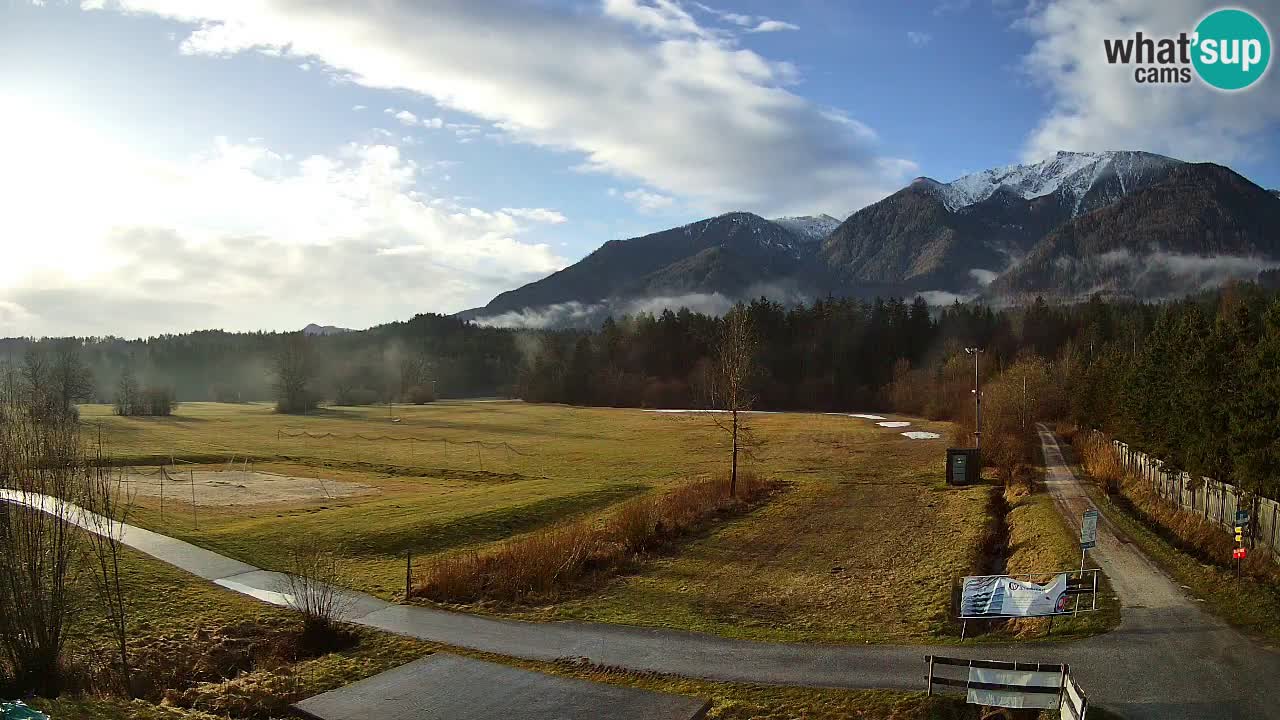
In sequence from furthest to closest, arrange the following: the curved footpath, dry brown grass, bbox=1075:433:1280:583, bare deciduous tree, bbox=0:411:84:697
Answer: dry brown grass, bbox=1075:433:1280:583, the curved footpath, bare deciduous tree, bbox=0:411:84:697

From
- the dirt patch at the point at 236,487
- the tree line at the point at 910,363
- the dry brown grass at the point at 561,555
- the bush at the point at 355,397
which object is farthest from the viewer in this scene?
the bush at the point at 355,397

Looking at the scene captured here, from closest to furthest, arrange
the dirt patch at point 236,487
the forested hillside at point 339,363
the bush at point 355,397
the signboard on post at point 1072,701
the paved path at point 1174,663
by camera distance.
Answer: the signboard on post at point 1072,701
the paved path at point 1174,663
the dirt patch at point 236,487
the bush at point 355,397
the forested hillside at point 339,363

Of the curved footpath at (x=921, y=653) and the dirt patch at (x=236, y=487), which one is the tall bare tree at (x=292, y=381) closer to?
the dirt patch at (x=236, y=487)

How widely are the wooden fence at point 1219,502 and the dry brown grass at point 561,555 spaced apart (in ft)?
63.9

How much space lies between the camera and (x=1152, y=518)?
1359 inches

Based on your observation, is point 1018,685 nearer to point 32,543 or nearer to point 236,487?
point 32,543

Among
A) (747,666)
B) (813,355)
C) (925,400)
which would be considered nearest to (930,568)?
(747,666)

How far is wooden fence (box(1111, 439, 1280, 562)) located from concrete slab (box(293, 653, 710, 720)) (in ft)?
67.6

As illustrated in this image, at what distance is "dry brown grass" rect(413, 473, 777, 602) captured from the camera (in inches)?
902

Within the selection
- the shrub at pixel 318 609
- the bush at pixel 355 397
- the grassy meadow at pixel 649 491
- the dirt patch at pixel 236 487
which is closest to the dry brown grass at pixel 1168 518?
the grassy meadow at pixel 649 491

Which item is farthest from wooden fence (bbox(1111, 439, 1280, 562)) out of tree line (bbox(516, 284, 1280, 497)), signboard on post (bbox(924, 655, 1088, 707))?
signboard on post (bbox(924, 655, 1088, 707))

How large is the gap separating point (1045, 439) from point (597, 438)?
42.0 meters

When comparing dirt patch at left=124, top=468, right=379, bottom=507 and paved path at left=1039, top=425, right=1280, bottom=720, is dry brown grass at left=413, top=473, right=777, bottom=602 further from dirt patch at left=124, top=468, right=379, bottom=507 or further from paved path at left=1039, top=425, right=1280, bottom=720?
dirt patch at left=124, top=468, right=379, bottom=507

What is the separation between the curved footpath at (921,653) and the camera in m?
13.9
